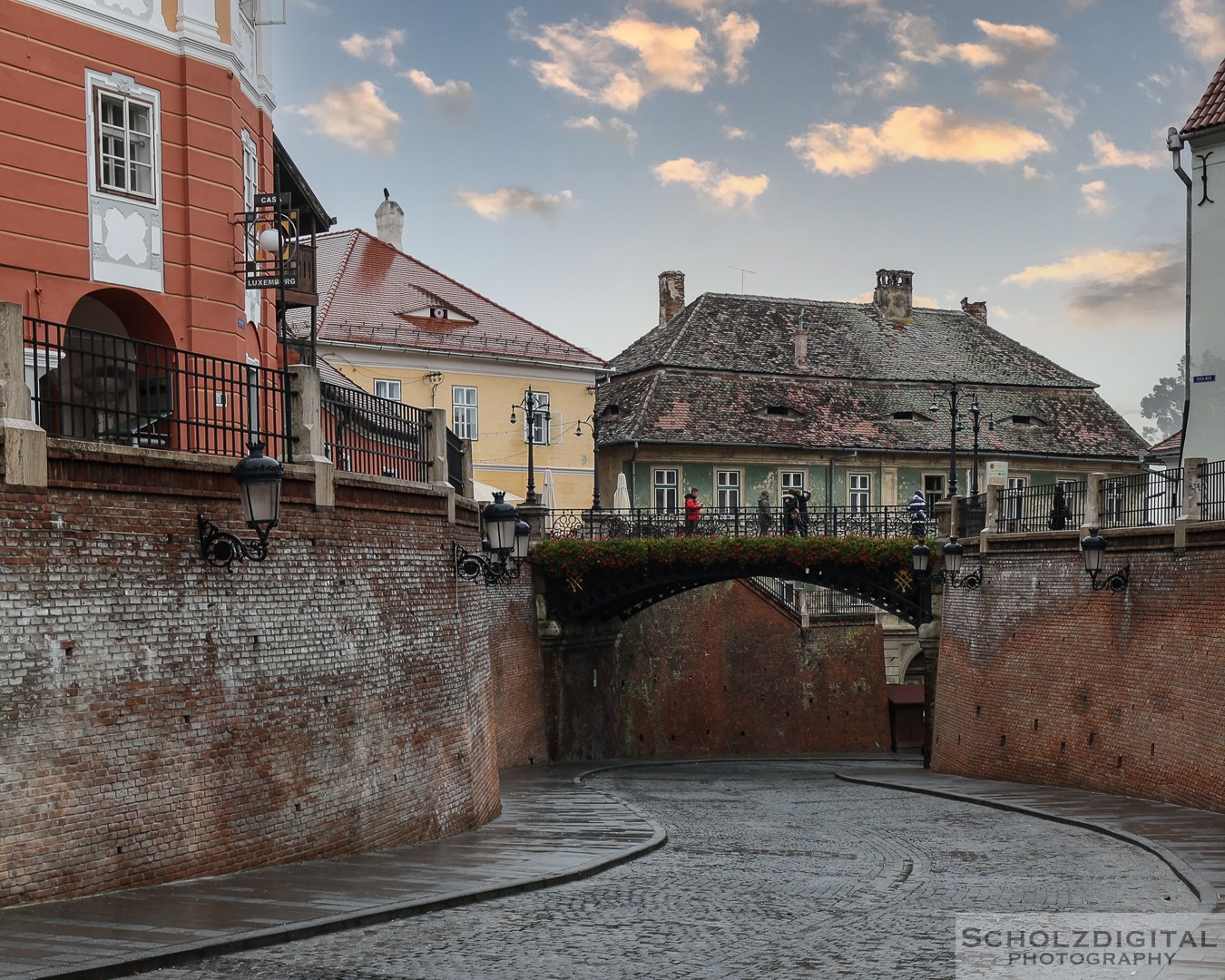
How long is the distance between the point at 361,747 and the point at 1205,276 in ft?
62.8

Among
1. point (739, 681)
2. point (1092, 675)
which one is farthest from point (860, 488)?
point (1092, 675)

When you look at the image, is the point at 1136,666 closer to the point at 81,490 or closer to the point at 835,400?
the point at 81,490

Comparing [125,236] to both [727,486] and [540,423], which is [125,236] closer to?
[540,423]

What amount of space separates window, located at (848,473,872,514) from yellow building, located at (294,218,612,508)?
30.1ft

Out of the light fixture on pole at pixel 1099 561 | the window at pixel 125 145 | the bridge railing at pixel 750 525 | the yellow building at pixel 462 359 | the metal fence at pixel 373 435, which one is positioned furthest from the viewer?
the yellow building at pixel 462 359

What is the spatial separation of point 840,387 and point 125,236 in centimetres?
3733

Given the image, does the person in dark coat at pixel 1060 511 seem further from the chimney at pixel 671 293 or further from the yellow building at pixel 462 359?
the chimney at pixel 671 293

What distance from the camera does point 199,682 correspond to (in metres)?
13.0

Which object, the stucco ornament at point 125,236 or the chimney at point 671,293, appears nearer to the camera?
the stucco ornament at point 125,236

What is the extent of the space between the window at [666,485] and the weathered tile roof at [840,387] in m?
1.30

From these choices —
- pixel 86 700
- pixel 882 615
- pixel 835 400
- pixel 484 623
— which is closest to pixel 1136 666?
pixel 484 623

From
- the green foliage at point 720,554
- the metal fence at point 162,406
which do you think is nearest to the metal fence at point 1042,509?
the green foliage at point 720,554

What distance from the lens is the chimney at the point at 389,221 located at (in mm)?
52500

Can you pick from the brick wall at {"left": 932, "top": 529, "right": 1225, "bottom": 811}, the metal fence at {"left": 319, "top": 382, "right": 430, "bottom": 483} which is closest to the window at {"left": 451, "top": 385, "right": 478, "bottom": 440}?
the brick wall at {"left": 932, "top": 529, "right": 1225, "bottom": 811}
